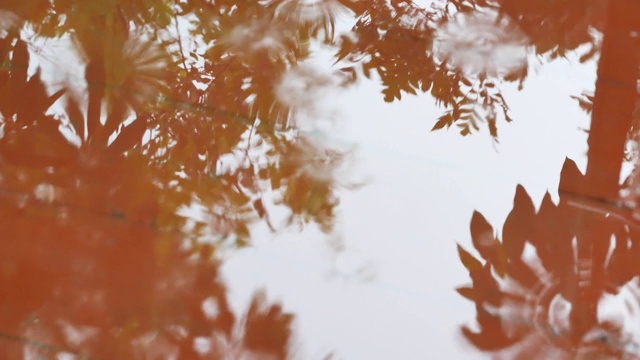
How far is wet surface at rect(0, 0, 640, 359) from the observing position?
3.10 feet

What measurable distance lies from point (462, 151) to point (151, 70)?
493 mm

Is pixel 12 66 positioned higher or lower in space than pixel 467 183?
higher

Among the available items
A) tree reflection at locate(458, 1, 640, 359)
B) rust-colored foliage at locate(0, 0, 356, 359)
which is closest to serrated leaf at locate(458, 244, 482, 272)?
tree reflection at locate(458, 1, 640, 359)

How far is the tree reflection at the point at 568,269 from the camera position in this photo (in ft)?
3.09

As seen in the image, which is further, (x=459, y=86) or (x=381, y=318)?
(x=459, y=86)

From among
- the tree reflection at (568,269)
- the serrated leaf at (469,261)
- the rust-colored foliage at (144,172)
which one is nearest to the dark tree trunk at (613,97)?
the tree reflection at (568,269)

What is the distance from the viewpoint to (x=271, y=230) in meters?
0.99

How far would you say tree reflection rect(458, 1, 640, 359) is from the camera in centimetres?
94

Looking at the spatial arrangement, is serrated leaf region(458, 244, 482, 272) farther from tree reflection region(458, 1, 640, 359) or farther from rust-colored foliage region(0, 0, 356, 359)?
rust-colored foliage region(0, 0, 356, 359)

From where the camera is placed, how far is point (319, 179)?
3.33 feet

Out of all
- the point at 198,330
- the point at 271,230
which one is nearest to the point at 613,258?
the point at 271,230

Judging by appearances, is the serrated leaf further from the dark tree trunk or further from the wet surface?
the dark tree trunk

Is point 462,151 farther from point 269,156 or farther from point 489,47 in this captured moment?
point 269,156

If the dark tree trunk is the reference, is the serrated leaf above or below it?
below
